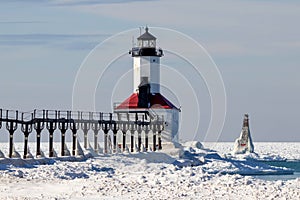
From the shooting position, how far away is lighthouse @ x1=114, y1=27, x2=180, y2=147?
7575 cm

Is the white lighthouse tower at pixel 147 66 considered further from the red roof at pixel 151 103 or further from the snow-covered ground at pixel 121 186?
the snow-covered ground at pixel 121 186

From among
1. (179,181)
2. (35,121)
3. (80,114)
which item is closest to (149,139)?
(80,114)

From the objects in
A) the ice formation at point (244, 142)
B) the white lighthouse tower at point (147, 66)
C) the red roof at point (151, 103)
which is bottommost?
the ice formation at point (244, 142)

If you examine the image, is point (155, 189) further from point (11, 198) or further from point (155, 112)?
point (155, 112)

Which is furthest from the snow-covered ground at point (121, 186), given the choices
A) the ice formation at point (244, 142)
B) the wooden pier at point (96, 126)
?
the ice formation at point (244, 142)

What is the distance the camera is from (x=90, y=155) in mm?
61188

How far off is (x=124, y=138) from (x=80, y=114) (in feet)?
30.7

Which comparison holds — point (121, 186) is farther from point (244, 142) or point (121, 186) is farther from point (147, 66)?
point (244, 142)

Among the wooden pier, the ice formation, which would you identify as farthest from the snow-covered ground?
the ice formation

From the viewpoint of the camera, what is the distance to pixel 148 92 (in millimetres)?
75625

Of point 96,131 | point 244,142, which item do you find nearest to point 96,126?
point 96,131

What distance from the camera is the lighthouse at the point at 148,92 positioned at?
75.8 meters

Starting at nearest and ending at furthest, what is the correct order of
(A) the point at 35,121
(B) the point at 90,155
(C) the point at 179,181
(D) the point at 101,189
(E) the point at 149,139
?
(D) the point at 101,189 → (C) the point at 179,181 → (A) the point at 35,121 → (B) the point at 90,155 → (E) the point at 149,139

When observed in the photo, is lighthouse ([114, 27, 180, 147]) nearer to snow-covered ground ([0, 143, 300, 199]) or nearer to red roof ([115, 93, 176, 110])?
red roof ([115, 93, 176, 110])
